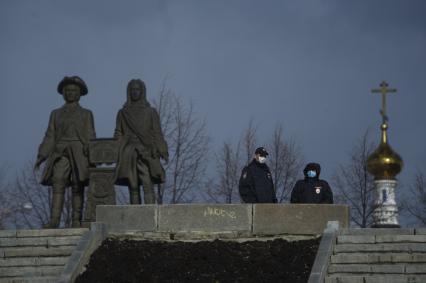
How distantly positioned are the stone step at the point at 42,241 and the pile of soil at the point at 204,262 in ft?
2.00

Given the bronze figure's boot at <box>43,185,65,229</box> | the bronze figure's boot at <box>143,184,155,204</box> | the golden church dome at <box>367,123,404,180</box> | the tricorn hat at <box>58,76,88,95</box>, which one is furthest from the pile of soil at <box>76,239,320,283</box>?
the golden church dome at <box>367,123,404,180</box>

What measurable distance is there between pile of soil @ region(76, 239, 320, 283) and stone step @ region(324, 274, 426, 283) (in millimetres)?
534

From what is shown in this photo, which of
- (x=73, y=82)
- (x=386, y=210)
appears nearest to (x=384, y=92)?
(x=386, y=210)

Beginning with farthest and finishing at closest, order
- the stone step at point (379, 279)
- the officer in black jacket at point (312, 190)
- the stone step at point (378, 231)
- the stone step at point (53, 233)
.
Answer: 1. the officer in black jacket at point (312, 190)
2. the stone step at point (53, 233)
3. the stone step at point (378, 231)
4. the stone step at point (379, 279)

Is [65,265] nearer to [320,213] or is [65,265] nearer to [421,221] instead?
[320,213]

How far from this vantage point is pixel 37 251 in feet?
84.7

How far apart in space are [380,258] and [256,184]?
3.29 meters

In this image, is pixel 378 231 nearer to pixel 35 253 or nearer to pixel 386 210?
pixel 35 253

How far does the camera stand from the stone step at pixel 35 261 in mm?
25453

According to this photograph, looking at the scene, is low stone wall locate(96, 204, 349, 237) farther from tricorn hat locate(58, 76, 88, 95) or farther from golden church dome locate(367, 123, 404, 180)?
golden church dome locate(367, 123, 404, 180)

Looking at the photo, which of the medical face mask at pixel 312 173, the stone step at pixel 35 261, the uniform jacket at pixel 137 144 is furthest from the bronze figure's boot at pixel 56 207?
the medical face mask at pixel 312 173

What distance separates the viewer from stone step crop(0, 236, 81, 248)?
26.0 meters

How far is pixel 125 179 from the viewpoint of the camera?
28328 mm

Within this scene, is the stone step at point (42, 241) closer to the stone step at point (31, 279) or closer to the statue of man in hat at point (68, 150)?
the stone step at point (31, 279)
